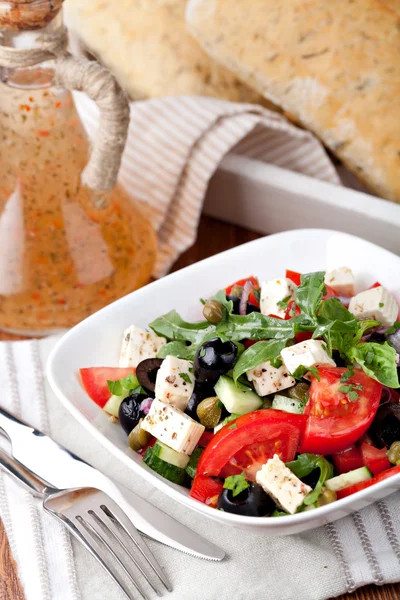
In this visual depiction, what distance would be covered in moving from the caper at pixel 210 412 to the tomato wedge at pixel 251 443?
8 cm

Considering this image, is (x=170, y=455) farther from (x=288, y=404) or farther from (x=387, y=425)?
(x=387, y=425)

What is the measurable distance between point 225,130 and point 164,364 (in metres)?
1.33

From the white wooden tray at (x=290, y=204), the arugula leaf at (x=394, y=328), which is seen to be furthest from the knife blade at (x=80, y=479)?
the white wooden tray at (x=290, y=204)

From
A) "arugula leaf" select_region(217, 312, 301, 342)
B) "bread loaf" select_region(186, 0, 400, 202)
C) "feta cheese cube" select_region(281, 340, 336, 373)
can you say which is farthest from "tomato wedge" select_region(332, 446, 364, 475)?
"bread loaf" select_region(186, 0, 400, 202)

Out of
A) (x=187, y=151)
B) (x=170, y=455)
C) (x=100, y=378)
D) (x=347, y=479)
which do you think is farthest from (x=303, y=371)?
(x=187, y=151)

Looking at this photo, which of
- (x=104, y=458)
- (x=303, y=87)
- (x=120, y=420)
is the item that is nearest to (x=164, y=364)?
(x=120, y=420)

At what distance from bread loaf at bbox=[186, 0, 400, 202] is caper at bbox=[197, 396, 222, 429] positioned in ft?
4.51

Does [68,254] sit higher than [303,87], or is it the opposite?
[303,87]

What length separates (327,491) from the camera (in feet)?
5.70

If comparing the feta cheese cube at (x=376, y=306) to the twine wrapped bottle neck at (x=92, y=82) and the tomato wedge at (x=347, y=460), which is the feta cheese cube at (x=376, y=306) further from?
the twine wrapped bottle neck at (x=92, y=82)

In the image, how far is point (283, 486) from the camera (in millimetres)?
1693

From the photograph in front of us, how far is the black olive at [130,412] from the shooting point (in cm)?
194

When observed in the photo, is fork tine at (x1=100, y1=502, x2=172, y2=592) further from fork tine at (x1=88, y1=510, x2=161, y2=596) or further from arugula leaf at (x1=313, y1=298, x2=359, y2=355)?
arugula leaf at (x1=313, y1=298, x2=359, y2=355)

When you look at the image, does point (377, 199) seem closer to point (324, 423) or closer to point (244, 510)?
point (324, 423)
